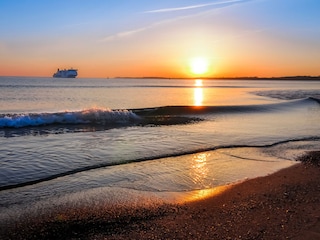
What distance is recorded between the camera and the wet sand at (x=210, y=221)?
536 cm

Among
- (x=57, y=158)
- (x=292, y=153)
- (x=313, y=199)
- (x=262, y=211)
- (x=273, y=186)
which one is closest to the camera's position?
(x=262, y=211)

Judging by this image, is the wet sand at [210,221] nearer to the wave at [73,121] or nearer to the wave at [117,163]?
the wave at [117,163]

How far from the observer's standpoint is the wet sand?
5.36m

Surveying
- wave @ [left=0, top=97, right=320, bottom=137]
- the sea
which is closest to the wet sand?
the sea

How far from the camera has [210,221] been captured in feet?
19.5

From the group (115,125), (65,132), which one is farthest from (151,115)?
(65,132)

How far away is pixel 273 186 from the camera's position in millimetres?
8055

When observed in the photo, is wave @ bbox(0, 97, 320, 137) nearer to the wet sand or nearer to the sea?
the sea

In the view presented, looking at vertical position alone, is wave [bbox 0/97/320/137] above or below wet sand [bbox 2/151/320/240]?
above

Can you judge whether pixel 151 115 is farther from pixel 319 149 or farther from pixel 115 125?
pixel 319 149

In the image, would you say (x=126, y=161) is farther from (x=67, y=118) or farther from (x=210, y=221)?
(x=67, y=118)

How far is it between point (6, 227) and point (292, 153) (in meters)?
9.81

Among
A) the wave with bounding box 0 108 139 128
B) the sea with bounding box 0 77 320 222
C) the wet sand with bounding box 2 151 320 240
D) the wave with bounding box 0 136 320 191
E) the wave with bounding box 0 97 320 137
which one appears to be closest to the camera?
the wet sand with bounding box 2 151 320 240

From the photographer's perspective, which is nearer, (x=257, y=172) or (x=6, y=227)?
(x=6, y=227)
